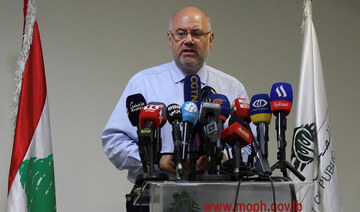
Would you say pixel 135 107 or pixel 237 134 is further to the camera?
pixel 135 107

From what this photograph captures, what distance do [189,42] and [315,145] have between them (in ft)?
3.24

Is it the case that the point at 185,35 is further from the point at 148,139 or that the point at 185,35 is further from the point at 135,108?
the point at 148,139

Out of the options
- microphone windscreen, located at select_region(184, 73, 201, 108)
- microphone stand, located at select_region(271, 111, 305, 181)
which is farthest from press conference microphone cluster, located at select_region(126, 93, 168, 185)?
microphone stand, located at select_region(271, 111, 305, 181)

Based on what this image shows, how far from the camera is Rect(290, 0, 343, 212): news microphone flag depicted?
2.93m

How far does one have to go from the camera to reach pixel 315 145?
2.99 metres

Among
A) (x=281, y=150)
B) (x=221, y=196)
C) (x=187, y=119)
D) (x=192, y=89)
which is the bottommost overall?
(x=221, y=196)

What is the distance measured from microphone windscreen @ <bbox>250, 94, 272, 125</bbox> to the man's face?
0.76 m

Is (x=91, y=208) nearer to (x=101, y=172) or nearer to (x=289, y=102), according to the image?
(x=101, y=172)

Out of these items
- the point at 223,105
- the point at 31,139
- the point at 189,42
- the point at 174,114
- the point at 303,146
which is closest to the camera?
the point at 174,114

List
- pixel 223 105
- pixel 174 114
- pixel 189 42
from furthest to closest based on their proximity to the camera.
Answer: pixel 189 42
pixel 223 105
pixel 174 114

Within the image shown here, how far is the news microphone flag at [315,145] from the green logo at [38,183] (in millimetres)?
1366

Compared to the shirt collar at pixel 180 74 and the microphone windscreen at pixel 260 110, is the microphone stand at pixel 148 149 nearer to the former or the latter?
the microphone windscreen at pixel 260 110

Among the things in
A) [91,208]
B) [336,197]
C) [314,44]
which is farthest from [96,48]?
[336,197]

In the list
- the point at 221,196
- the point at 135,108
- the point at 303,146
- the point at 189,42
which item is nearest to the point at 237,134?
the point at 221,196
